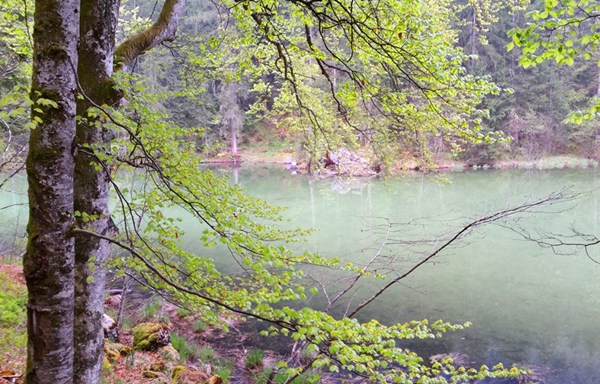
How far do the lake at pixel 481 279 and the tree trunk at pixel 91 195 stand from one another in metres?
3.03

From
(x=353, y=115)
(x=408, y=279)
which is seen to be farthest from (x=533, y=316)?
(x=353, y=115)

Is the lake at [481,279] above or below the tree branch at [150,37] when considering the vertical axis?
below

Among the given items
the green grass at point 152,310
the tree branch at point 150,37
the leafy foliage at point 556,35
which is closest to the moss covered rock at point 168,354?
the green grass at point 152,310

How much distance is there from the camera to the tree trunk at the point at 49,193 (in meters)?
2.13

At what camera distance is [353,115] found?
494cm

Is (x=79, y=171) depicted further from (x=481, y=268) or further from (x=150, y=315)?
(x=481, y=268)

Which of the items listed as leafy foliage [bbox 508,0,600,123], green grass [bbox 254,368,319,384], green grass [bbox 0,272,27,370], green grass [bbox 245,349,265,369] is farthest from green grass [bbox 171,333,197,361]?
leafy foliage [bbox 508,0,600,123]

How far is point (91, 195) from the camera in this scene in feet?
9.45

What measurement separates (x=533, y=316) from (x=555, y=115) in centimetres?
2750

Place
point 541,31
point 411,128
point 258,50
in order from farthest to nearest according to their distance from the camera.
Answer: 1. point 258,50
2. point 411,128
3. point 541,31

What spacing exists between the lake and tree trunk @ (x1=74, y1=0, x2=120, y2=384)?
3033mm

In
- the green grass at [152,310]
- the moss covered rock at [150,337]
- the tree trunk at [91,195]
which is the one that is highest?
the tree trunk at [91,195]

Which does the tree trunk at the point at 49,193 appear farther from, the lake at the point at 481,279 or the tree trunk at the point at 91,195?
the lake at the point at 481,279

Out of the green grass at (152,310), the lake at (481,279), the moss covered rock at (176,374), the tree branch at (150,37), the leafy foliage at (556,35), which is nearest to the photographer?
the leafy foliage at (556,35)
